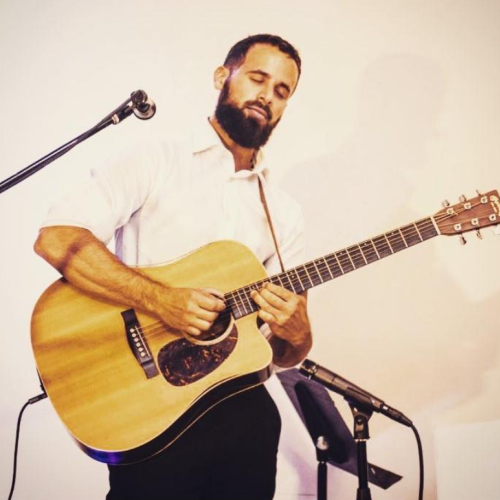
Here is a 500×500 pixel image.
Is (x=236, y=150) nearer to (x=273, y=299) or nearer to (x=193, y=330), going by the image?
(x=273, y=299)

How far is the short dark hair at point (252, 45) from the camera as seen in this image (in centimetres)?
180

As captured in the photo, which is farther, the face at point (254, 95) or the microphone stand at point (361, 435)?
the face at point (254, 95)

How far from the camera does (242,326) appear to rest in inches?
56.2

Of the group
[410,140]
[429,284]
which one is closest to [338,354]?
[429,284]

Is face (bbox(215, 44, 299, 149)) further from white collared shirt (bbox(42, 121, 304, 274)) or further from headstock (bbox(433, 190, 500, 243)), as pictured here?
headstock (bbox(433, 190, 500, 243))

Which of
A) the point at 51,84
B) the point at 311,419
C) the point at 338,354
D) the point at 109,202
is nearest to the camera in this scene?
the point at 311,419

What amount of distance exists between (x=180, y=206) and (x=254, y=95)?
0.54 meters

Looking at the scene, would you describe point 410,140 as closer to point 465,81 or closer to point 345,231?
point 465,81

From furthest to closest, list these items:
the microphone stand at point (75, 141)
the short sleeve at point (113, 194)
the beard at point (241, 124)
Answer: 1. the beard at point (241, 124)
2. the short sleeve at point (113, 194)
3. the microphone stand at point (75, 141)

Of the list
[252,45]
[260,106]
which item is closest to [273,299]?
[260,106]

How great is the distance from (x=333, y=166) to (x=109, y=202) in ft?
2.89

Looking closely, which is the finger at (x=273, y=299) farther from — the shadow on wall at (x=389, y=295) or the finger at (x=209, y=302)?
the shadow on wall at (x=389, y=295)

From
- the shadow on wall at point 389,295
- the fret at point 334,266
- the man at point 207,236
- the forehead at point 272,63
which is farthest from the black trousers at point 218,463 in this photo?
the forehead at point 272,63

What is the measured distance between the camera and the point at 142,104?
47.3 inches
